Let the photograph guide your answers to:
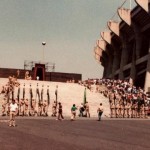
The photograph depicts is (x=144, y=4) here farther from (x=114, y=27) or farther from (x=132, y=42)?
(x=132, y=42)

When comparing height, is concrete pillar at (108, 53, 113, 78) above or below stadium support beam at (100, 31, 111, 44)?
below

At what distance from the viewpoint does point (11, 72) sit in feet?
212

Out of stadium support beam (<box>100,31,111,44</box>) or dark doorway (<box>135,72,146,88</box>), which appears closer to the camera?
dark doorway (<box>135,72,146,88</box>)

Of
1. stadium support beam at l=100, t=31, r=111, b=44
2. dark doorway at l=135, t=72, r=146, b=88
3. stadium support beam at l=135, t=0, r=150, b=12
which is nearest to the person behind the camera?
stadium support beam at l=135, t=0, r=150, b=12

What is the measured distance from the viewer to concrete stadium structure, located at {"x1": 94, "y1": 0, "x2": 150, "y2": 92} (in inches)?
2073

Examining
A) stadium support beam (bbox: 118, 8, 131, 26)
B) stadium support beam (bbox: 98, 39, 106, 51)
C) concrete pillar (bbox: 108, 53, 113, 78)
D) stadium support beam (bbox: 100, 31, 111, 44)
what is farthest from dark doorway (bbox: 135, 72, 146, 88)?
concrete pillar (bbox: 108, 53, 113, 78)

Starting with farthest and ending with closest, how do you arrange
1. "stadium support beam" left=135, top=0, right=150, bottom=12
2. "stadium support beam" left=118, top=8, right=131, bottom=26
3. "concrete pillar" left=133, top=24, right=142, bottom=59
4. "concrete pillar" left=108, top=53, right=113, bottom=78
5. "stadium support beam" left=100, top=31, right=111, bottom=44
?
"concrete pillar" left=108, top=53, right=113, bottom=78
"stadium support beam" left=100, top=31, right=111, bottom=44
"concrete pillar" left=133, top=24, right=142, bottom=59
"stadium support beam" left=118, top=8, right=131, bottom=26
"stadium support beam" left=135, top=0, right=150, bottom=12

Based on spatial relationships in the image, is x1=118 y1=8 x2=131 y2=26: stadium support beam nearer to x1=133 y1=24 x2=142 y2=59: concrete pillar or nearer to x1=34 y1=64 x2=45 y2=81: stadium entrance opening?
x1=133 y1=24 x2=142 y2=59: concrete pillar

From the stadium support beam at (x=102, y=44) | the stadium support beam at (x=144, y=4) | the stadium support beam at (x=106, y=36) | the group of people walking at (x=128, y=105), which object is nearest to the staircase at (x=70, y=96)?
the group of people walking at (x=128, y=105)

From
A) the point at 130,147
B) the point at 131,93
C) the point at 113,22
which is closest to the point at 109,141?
the point at 130,147

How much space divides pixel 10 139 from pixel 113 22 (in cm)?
5024

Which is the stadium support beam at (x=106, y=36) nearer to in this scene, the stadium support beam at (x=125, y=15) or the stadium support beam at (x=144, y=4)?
the stadium support beam at (x=125, y=15)

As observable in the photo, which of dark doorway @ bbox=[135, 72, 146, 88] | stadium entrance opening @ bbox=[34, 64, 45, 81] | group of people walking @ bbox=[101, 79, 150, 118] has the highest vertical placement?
stadium entrance opening @ bbox=[34, 64, 45, 81]

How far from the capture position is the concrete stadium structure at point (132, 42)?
173 ft
